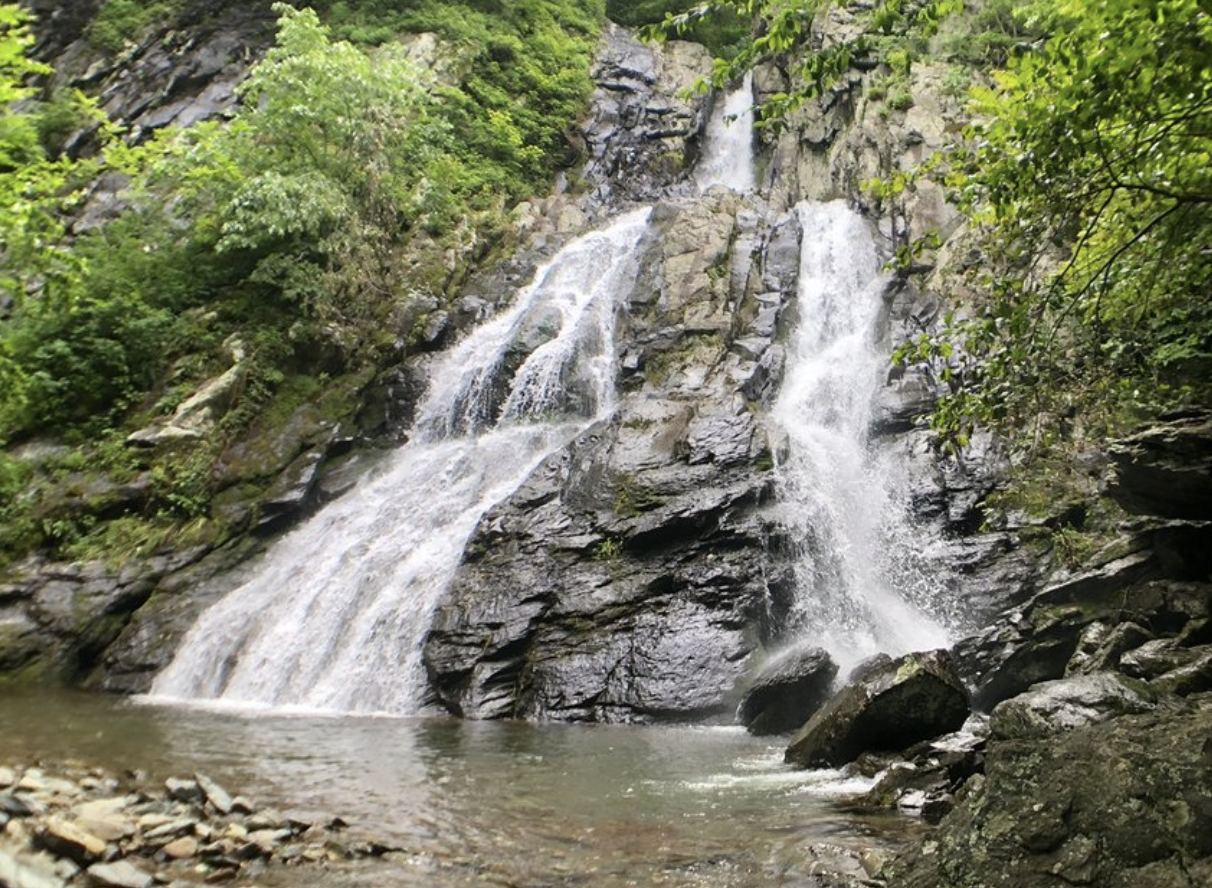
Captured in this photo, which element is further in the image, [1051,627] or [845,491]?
[845,491]

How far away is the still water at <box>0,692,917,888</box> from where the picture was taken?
17.1 feet

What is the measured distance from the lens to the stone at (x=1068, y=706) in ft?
17.9

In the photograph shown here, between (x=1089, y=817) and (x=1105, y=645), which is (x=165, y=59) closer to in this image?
(x=1105, y=645)

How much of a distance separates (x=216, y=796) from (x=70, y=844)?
164 centimetres

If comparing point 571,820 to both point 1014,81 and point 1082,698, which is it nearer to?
point 1082,698

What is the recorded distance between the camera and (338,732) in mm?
10508

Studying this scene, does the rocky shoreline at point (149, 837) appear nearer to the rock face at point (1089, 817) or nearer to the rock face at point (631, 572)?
the rock face at point (1089, 817)

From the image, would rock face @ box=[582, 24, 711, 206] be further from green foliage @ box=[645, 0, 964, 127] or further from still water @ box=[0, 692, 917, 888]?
green foliage @ box=[645, 0, 964, 127]

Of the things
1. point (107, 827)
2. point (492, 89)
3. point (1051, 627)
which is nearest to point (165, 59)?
point (492, 89)

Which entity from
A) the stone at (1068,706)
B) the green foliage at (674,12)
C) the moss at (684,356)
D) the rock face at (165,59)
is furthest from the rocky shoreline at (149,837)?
the green foliage at (674,12)

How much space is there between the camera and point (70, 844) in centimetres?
462

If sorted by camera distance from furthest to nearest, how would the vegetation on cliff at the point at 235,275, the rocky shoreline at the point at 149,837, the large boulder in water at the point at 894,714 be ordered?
the vegetation on cliff at the point at 235,275 → the large boulder in water at the point at 894,714 → the rocky shoreline at the point at 149,837

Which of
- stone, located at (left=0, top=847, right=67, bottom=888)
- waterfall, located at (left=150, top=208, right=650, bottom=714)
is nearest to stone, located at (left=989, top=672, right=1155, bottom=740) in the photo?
stone, located at (left=0, top=847, right=67, bottom=888)

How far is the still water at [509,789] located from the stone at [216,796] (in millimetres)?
436
